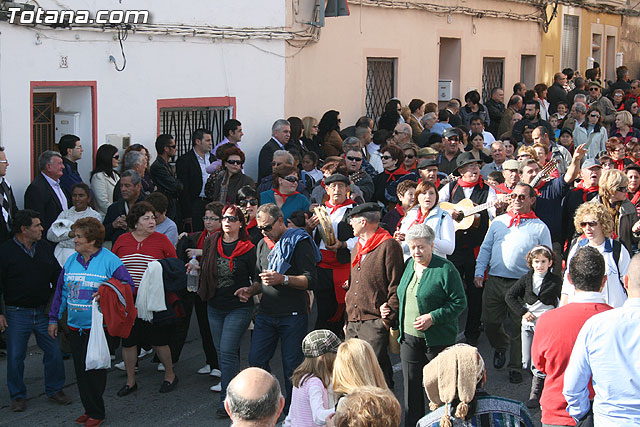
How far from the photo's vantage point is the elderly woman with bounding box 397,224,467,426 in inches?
290

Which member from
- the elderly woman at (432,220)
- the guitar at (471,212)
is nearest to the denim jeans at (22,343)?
the elderly woman at (432,220)

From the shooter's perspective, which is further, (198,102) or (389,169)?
(198,102)

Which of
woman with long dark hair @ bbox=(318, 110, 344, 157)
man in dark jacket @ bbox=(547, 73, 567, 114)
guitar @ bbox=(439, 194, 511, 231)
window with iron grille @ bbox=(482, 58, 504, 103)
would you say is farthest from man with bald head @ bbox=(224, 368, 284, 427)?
window with iron grille @ bbox=(482, 58, 504, 103)

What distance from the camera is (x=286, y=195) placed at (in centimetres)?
1030

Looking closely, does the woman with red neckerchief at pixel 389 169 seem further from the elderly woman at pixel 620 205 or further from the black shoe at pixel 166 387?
the black shoe at pixel 166 387

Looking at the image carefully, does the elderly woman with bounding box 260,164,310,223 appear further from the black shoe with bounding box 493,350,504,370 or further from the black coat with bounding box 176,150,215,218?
the black shoe with bounding box 493,350,504,370

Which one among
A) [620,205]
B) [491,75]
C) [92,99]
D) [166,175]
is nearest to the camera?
[620,205]

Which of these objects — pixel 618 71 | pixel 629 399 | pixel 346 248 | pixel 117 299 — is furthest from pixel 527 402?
pixel 618 71

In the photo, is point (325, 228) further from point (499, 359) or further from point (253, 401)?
point (253, 401)

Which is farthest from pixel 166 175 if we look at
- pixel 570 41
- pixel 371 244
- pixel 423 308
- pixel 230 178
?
pixel 570 41

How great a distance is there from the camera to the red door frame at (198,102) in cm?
1268

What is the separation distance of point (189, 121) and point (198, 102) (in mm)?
476

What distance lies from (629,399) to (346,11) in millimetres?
10521

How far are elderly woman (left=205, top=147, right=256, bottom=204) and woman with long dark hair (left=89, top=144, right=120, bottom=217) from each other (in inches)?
48.9
